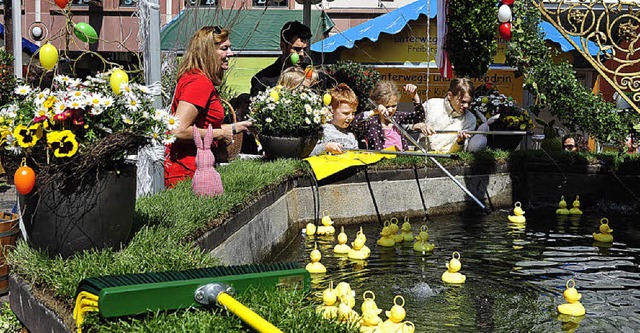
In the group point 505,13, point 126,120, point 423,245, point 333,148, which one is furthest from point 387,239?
point 126,120

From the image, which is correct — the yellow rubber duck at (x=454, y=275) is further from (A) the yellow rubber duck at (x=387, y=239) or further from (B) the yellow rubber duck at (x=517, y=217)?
(B) the yellow rubber duck at (x=517, y=217)

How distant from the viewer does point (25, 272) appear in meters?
4.38

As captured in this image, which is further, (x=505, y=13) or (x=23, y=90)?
(x=505, y=13)

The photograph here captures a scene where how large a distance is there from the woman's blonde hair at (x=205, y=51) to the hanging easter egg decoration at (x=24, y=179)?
2.30m

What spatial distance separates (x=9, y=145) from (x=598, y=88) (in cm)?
1596

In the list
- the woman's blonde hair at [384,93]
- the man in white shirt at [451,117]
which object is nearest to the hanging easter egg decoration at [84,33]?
the woman's blonde hair at [384,93]

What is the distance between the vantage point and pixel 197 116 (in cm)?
629

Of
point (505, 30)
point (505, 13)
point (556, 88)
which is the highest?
point (505, 13)

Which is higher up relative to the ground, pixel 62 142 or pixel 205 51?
pixel 205 51

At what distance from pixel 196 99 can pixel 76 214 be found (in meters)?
1.92

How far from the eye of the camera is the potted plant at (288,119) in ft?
29.0

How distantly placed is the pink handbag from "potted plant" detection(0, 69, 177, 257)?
158cm

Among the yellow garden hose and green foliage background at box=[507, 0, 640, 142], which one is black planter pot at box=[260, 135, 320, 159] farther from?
the yellow garden hose

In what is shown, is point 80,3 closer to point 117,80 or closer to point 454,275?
point 454,275
